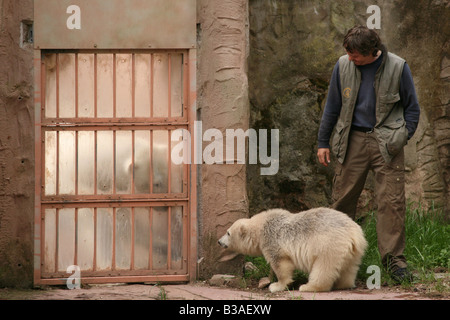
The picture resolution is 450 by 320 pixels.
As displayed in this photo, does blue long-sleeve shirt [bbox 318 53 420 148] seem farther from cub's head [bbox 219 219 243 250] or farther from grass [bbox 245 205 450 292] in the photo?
cub's head [bbox 219 219 243 250]

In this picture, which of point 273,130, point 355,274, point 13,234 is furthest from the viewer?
point 273,130

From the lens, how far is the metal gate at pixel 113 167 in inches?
267

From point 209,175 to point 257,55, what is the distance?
214 centimetres

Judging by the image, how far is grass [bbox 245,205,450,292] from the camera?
6.46m

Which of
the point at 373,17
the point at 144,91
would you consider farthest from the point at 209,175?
the point at 373,17

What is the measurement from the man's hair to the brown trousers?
2.72 feet

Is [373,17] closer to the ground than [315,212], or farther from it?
farther from it

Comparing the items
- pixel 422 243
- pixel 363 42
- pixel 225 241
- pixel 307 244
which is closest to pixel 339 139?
pixel 363 42

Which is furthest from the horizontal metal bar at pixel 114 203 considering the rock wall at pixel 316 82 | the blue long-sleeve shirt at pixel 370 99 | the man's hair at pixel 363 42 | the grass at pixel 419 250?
the man's hair at pixel 363 42

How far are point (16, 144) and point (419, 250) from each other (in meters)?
4.47

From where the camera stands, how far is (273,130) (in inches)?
326

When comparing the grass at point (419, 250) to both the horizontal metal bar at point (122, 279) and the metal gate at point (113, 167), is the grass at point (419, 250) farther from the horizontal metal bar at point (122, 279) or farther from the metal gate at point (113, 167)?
the metal gate at point (113, 167)

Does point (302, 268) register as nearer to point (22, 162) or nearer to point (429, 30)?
point (22, 162)

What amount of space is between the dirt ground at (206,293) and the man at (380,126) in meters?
0.35
